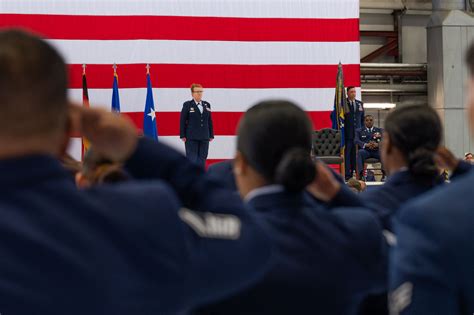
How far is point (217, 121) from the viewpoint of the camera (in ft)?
31.4

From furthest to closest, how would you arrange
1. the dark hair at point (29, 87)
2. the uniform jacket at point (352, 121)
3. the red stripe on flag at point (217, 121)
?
the uniform jacket at point (352, 121) < the red stripe on flag at point (217, 121) < the dark hair at point (29, 87)

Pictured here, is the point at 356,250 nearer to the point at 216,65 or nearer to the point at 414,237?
the point at 414,237

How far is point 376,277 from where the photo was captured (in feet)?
3.74

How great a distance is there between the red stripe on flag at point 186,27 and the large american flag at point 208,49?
0.05ft

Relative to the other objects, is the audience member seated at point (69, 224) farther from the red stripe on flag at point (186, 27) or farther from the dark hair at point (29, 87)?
the red stripe on flag at point (186, 27)

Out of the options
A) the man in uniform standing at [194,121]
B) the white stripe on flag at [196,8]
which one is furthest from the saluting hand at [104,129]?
the white stripe on flag at [196,8]

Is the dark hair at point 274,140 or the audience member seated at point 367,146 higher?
the dark hair at point 274,140

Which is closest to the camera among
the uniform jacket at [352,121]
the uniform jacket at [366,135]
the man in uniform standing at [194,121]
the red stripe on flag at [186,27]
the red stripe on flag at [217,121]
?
the man in uniform standing at [194,121]

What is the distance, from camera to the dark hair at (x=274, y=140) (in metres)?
1.08

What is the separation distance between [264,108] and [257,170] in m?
0.10

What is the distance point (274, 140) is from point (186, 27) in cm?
872

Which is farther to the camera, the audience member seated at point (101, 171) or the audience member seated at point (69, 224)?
the audience member seated at point (101, 171)

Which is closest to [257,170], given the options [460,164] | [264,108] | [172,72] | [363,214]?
[264,108]

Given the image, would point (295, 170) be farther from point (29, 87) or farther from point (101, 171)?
point (29, 87)
